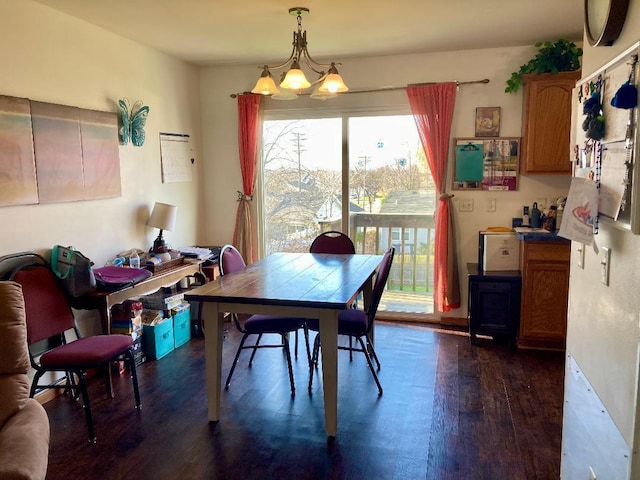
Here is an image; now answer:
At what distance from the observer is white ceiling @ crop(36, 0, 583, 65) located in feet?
10.3

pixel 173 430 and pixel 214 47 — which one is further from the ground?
pixel 214 47

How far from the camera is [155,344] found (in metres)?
3.77

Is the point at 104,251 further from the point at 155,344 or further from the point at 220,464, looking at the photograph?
the point at 220,464

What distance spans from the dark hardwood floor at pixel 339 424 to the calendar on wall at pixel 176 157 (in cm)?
167

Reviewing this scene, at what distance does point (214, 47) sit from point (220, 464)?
3.24 meters

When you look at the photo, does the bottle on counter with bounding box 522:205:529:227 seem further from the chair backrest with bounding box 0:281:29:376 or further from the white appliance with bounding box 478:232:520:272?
the chair backrest with bounding box 0:281:29:376

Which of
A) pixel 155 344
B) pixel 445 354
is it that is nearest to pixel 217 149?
pixel 155 344

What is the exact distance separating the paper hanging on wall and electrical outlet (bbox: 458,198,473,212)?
276 centimetres

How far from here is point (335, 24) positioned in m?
3.54

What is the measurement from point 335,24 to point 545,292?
2546 millimetres

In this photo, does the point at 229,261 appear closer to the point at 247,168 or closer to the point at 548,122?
the point at 247,168

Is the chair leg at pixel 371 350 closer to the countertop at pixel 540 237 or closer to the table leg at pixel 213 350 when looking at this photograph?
the table leg at pixel 213 350

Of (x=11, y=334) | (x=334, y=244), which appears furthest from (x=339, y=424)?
(x=11, y=334)

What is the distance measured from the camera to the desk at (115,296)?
3176mm
